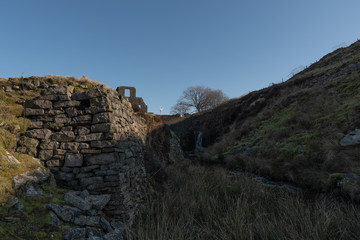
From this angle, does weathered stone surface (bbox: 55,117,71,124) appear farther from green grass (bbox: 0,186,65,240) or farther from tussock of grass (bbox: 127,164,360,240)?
tussock of grass (bbox: 127,164,360,240)

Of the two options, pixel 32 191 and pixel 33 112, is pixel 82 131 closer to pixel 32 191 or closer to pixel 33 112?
pixel 33 112

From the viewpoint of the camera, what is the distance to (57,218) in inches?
116

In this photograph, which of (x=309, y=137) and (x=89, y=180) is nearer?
(x=89, y=180)

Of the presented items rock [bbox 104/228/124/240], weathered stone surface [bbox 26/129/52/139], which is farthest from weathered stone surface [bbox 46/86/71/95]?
rock [bbox 104/228/124/240]

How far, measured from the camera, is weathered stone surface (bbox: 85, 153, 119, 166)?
4.12 meters

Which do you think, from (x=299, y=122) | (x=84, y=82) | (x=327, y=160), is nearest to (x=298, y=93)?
(x=299, y=122)

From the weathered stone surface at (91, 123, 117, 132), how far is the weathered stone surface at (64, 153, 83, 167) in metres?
0.61

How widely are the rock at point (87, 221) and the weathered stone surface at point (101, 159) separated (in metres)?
1.05

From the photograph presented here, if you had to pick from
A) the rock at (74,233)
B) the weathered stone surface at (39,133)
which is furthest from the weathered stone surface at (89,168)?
the rock at (74,233)

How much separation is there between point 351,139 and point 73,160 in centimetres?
868

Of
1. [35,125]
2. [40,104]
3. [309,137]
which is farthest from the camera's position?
[309,137]

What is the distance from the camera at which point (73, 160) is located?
4.09m

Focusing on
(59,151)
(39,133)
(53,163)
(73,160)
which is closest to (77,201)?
(73,160)

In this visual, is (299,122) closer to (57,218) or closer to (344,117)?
(344,117)
